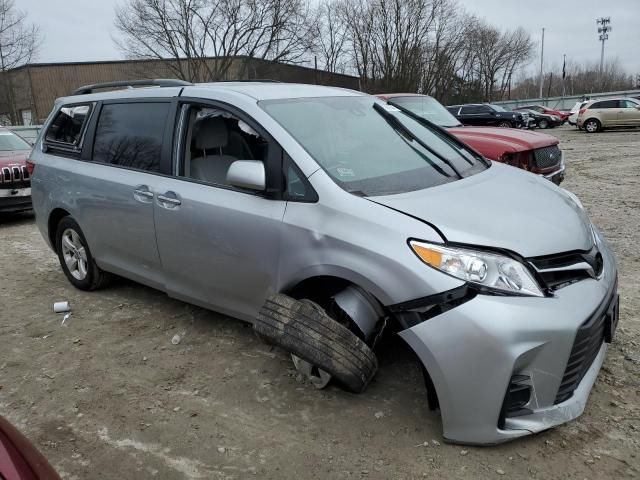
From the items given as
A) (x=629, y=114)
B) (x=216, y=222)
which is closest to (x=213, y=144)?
(x=216, y=222)

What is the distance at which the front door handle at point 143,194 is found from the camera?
3.77 meters

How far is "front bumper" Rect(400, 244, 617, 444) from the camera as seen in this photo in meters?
2.29

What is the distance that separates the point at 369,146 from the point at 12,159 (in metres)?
7.31

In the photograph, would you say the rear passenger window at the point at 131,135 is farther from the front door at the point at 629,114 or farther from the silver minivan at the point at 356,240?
the front door at the point at 629,114

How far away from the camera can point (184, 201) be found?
351 cm

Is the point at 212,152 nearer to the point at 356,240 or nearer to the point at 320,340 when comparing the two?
the point at 356,240

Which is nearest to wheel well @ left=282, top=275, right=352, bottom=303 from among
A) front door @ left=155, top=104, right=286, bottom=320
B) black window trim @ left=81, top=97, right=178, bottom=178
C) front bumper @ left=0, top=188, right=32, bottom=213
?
front door @ left=155, top=104, right=286, bottom=320

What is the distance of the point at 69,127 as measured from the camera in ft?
15.8

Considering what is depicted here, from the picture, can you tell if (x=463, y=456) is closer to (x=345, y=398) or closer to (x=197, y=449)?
(x=345, y=398)

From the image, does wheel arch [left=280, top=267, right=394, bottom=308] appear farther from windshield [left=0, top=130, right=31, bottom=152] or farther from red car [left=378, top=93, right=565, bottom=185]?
windshield [left=0, top=130, right=31, bottom=152]

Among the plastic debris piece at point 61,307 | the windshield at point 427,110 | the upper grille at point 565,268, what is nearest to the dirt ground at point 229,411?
the plastic debris piece at point 61,307

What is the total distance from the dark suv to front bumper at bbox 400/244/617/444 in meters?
27.4

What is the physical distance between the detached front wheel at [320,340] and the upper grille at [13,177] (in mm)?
6954

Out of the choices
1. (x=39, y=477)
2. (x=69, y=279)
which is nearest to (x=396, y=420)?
(x=39, y=477)
